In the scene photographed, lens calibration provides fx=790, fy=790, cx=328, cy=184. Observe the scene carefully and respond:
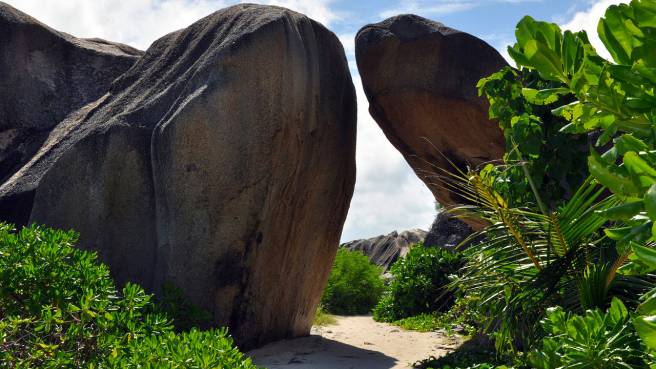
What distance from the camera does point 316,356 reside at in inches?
311

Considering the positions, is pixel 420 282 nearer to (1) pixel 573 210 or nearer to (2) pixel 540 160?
(2) pixel 540 160

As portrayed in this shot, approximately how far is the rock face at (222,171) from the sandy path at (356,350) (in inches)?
13.4

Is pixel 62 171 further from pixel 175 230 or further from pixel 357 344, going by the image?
pixel 357 344

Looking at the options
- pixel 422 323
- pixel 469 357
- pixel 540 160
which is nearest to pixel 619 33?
pixel 540 160

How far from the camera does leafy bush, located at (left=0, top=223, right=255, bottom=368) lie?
402 cm

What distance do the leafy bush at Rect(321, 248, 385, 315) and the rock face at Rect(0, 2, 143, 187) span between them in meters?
6.93

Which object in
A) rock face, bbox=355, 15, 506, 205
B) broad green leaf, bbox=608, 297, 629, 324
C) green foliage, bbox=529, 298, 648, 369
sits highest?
rock face, bbox=355, 15, 506, 205

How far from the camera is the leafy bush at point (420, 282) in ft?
42.8

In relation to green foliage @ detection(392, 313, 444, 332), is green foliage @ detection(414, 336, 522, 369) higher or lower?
lower

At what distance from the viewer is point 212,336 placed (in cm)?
429

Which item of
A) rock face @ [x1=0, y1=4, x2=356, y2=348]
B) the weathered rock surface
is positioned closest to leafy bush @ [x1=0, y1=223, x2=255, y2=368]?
rock face @ [x1=0, y1=4, x2=356, y2=348]

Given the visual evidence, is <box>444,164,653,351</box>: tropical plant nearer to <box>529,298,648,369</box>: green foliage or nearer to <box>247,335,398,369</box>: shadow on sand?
<box>529,298,648,369</box>: green foliage

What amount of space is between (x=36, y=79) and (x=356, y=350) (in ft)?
17.4

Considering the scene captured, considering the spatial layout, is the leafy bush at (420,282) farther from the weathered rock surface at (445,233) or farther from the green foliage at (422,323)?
the weathered rock surface at (445,233)
